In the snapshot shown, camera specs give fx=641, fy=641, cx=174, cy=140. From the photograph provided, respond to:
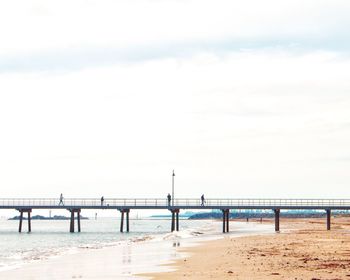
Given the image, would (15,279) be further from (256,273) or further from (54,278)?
(256,273)

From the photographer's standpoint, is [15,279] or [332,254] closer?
[15,279]

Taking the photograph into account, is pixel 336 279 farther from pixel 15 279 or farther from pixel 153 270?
pixel 15 279

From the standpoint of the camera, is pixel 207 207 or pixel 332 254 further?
pixel 207 207

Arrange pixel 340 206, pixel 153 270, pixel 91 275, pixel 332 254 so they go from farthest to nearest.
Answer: pixel 340 206, pixel 332 254, pixel 153 270, pixel 91 275

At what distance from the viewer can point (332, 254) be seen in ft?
90.7

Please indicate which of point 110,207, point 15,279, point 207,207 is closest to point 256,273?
point 15,279

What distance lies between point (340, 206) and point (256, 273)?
174 feet

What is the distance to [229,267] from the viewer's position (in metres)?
22.8

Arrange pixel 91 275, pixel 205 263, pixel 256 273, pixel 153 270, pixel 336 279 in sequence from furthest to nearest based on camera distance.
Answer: pixel 205 263 < pixel 153 270 < pixel 91 275 < pixel 256 273 < pixel 336 279

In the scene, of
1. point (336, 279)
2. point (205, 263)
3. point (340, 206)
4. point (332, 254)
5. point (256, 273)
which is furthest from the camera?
point (340, 206)

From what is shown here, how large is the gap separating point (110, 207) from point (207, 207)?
1194cm

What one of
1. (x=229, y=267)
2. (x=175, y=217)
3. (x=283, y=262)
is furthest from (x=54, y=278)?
(x=175, y=217)

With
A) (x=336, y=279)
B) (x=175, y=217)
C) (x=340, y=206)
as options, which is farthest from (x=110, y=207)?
(x=336, y=279)

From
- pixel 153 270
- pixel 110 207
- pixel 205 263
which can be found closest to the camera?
pixel 153 270
